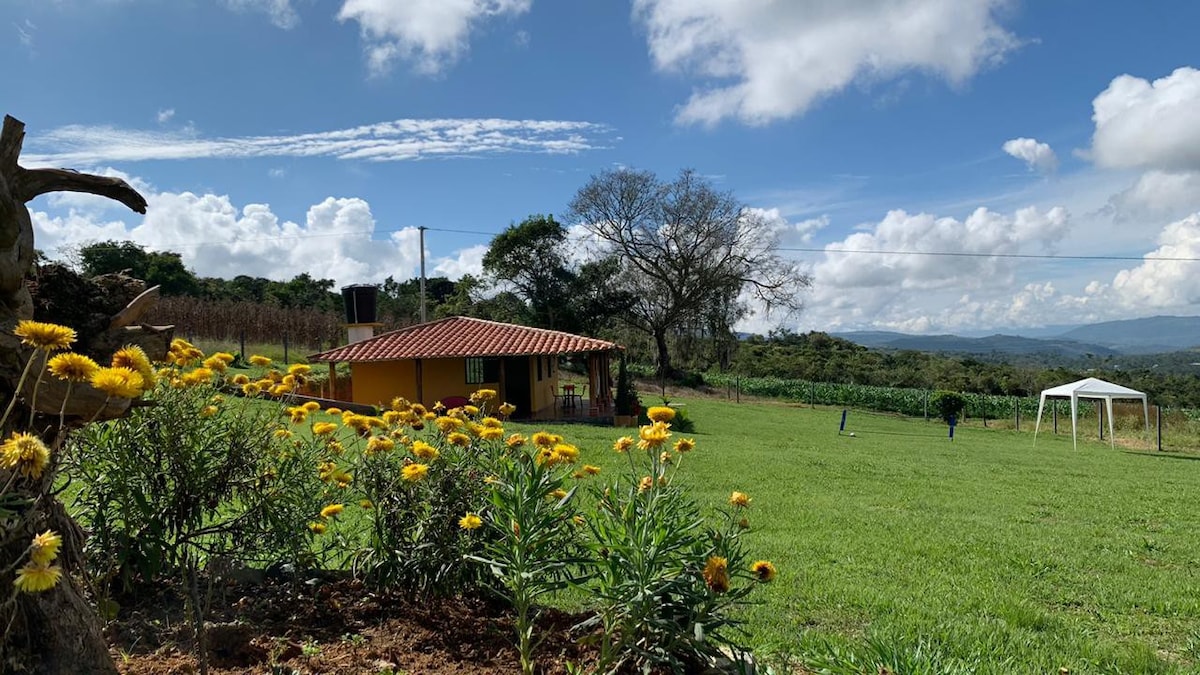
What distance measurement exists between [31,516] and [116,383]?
2.09 feet

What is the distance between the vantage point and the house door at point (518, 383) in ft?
67.3

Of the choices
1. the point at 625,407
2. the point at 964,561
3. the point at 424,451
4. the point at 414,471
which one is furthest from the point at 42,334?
the point at 625,407

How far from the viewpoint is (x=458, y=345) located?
19656 millimetres

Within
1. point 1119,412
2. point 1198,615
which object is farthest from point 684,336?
point 1198,615

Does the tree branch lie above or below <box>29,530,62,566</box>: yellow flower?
above

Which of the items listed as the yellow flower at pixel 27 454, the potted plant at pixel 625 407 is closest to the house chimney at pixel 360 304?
the potted plant at pixel 625 407

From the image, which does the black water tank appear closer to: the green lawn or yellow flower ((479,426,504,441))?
the green lawn

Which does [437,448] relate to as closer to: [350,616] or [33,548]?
[350,616]

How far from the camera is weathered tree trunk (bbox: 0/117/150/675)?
6.23ft

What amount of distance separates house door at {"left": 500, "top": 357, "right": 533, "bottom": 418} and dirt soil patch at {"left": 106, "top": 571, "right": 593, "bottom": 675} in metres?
17.3

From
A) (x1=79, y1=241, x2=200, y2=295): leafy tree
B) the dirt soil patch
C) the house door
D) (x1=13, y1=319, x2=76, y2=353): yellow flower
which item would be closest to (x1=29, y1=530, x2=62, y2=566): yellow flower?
(x1=13, y1=319, x2=76, y2=353): yellow flower

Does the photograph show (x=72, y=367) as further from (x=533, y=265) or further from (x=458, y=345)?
(x=533, y=265)

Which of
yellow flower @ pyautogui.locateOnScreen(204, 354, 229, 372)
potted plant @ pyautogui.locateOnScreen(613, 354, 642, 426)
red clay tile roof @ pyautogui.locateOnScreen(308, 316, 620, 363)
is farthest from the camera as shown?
potted plant @ pyautogui.locateOnScreen(613, 354, 642, 426)

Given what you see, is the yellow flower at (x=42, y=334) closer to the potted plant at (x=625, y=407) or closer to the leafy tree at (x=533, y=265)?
the potted plant at (x=625, y=407)
